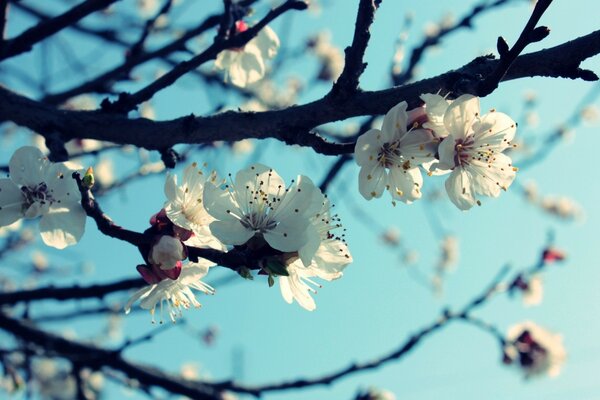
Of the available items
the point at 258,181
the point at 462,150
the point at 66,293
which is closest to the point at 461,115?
the point at 462,150

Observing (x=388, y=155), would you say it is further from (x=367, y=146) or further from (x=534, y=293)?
(x=534, y=293)

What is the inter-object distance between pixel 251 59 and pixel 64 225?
4.13 feet

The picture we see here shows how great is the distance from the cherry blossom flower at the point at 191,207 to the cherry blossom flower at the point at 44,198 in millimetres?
302

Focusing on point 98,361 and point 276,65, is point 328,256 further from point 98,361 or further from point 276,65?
point 276,65

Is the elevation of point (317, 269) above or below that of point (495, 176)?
below

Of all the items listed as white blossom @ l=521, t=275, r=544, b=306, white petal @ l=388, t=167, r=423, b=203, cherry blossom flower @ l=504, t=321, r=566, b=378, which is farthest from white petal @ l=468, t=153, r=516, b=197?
white blossom @ l=521, t=275, r=544, b=306

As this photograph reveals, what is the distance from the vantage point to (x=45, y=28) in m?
2.05

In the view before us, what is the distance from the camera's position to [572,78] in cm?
139

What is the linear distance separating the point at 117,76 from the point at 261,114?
130cm

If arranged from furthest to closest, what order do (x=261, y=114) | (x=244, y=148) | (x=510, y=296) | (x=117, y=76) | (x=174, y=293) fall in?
(x=244, y=148), (x=510, y=296), (x=117, y=76), (x=174, y=293), (x=261, y=114)

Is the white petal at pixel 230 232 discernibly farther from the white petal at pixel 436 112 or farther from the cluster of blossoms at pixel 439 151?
the white petal at pixel 436 112

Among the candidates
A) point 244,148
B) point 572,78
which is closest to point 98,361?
point 572,78

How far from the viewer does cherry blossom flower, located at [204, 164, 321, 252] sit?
1462 mm

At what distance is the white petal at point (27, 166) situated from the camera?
5.67 feet
